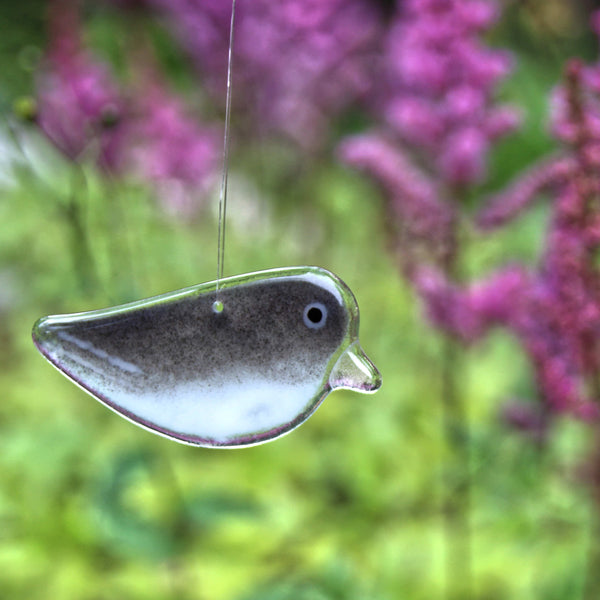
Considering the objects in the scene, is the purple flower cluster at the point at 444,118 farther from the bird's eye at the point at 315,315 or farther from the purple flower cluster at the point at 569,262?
the bird's eye at the point at 315,315

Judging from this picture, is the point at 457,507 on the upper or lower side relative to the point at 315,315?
lower

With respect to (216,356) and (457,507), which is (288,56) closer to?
(457,507)

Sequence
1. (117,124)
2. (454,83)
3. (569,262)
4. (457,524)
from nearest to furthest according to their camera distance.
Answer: (569,262) → (454,83) → (117,124) → (457,524)

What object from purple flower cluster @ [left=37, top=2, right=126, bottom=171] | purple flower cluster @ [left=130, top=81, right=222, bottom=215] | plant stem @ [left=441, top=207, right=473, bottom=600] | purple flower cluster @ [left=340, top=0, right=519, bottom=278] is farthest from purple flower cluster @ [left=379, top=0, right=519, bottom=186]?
purple flower cluster @ [left=130, top=81, right=222, bottom=215]

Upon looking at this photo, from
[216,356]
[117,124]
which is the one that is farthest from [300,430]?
[216,356]

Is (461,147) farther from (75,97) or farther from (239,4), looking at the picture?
(239,4)

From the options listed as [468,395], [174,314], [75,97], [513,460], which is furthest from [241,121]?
[174,314]
